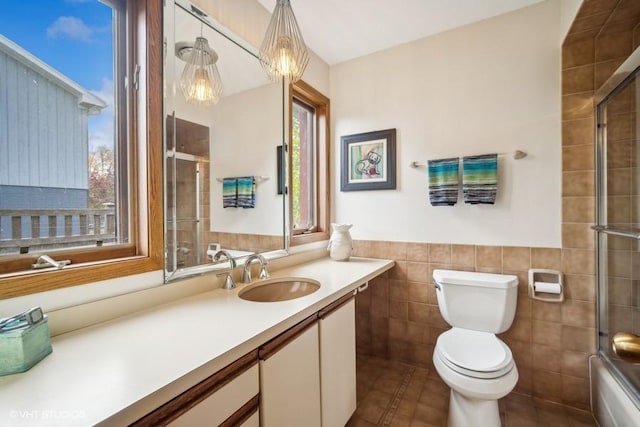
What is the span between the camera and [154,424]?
623 millimetres

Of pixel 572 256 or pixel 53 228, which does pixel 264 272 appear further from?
pixel 572 256

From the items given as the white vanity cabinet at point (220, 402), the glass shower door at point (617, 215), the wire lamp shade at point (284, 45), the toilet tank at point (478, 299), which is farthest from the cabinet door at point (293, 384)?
the glass shower door at point (617, 215)

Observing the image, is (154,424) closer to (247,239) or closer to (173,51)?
(247,239)

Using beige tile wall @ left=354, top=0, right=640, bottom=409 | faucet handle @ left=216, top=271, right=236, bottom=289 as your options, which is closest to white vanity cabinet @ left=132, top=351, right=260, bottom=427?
faucet handle @ left=216, top=271, right=236, bottom=289

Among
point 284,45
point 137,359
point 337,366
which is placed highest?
point 284,45

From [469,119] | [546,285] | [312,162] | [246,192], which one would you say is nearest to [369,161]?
[312,162]

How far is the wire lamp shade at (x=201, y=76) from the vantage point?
1317 mm

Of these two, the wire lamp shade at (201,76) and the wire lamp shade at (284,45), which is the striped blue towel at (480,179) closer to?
the wire lamp shade at (284,45)

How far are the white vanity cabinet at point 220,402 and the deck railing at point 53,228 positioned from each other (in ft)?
2.40

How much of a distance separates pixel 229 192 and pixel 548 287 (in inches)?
76.8

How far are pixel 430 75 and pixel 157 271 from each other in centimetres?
211

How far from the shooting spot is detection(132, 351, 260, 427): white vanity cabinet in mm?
657

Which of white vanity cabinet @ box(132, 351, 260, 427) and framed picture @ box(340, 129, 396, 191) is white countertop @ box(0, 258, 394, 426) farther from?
framed picture @ box(340, 129, 396, 191)

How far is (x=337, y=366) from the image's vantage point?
1.36 m
